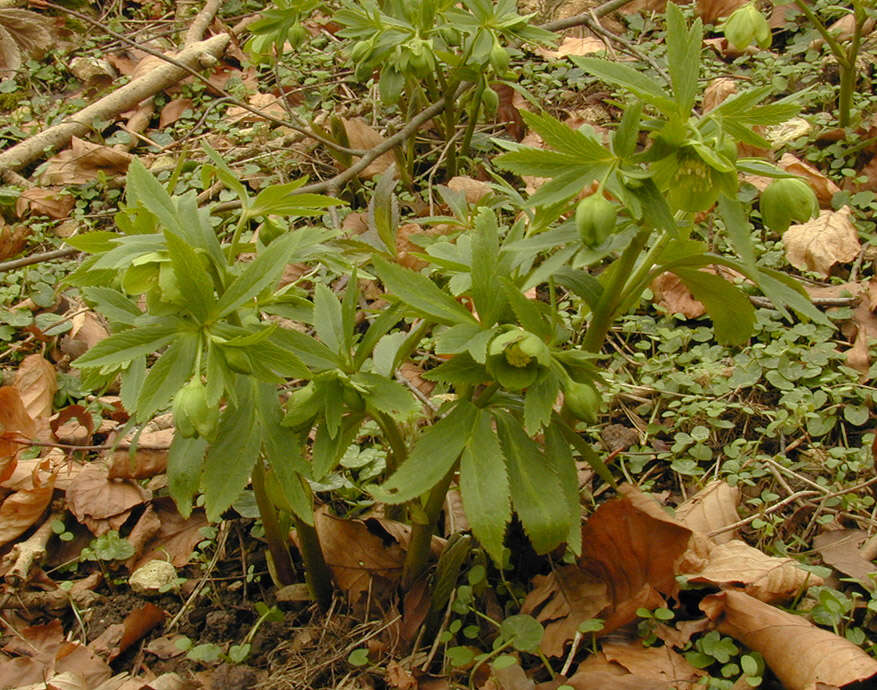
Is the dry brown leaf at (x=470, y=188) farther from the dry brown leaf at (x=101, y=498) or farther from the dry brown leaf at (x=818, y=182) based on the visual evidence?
the dry brown leaf at (x=101, y=498)

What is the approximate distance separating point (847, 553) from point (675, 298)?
0.88 metres

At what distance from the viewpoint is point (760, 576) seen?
1449 millimetres

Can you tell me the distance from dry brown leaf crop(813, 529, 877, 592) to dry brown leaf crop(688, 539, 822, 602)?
71 millimetres

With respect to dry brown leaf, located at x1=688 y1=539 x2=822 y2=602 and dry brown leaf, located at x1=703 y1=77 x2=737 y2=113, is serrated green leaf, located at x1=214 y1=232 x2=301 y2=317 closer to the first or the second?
dry brown leaf, located at x1=688 y1=539 x2=822 y2=602

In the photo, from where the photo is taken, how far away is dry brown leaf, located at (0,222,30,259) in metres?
2.75

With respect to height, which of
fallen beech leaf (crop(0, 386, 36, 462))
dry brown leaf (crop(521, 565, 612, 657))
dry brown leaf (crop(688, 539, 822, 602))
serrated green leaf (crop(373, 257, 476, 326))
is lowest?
dry brown leaf (crop(521, 565, 612, 657))

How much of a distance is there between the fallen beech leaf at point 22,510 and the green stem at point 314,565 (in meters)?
0.74

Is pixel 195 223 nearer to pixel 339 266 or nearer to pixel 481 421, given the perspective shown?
pixel 339 266

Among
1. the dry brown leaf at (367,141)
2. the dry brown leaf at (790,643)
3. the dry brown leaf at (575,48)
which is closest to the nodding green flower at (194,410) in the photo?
the dry brown leaf at (790,643)

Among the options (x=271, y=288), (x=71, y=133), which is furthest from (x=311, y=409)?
(x=71, y=133)

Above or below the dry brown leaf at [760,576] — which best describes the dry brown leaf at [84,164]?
above

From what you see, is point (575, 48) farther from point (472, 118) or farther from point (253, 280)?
point (253, 280)

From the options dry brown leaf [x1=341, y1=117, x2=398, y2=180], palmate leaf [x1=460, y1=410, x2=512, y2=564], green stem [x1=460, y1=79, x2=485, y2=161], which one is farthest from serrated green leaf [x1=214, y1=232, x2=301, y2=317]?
dry brown leaf [x1=341, y1=117, x2=398, y2=180]

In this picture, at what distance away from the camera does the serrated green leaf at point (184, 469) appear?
4.23 feet
